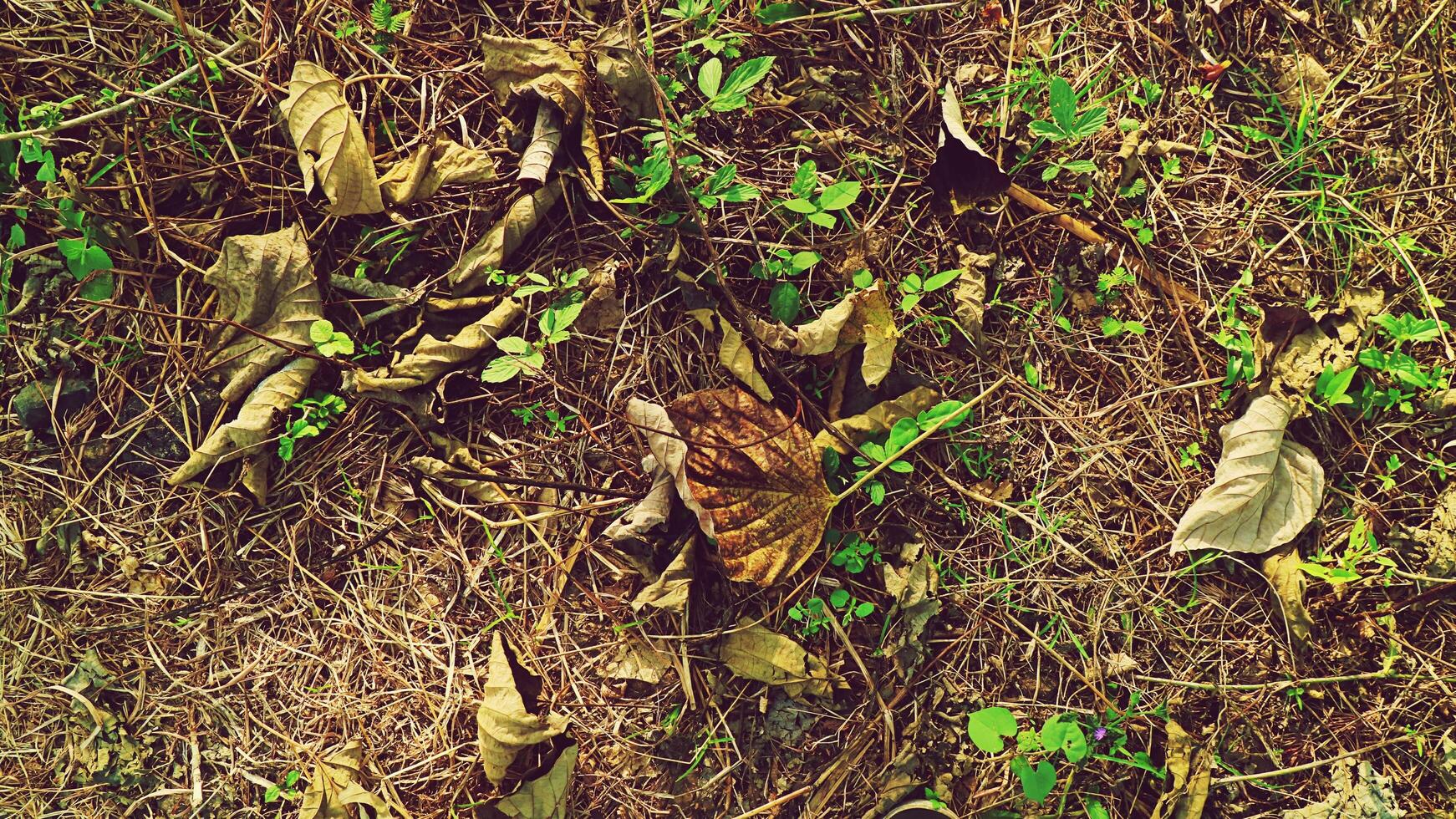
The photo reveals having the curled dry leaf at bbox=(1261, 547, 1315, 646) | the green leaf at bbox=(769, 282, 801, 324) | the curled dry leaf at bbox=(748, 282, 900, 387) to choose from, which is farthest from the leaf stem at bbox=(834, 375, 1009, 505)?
the curled dry leaf at bbox=(1261, 547, 1315, 646)

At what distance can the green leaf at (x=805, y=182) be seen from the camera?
2303mm

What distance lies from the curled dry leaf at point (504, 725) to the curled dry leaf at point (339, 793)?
34 cm

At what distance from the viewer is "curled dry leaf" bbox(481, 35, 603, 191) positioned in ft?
7.48

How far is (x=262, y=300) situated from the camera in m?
2.31

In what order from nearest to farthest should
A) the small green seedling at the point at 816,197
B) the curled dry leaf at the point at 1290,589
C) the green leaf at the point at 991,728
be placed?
the green leaf at the point at 991,728 < the small green seedling at the point at 816,197 < the curled dry leaf at the point at 1290,589

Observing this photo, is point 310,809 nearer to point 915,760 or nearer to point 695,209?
point 915,760

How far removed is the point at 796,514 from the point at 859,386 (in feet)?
1.39

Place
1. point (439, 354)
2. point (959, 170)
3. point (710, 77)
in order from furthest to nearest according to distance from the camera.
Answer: point (959, 170) < point (439, 354) < point (710, 77)

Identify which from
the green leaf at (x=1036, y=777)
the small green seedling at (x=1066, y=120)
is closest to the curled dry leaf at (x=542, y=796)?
the green leaf at (x=1036, y=777)

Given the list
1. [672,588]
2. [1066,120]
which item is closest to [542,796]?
[672,588]

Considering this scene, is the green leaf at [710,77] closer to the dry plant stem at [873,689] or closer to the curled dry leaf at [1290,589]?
the dry plant stem at [873,689]

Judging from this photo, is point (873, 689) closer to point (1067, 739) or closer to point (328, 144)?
point (1067, 739)

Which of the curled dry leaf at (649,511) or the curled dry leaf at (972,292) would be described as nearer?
the curled dry leaf at (649,511)

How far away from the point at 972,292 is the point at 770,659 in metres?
1.20
